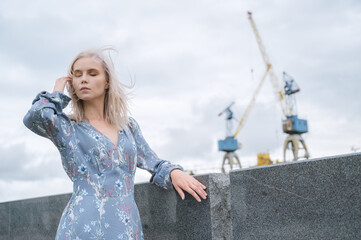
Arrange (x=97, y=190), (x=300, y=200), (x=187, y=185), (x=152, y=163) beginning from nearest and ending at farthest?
1. (x=300, y=200)
2. (x=97, y=190)
3. (x=187, y=185)
4. (x=152, y=163)

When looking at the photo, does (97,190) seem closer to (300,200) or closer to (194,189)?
(194,189)

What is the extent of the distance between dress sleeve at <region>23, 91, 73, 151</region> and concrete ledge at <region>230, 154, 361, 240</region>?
3.72 ft

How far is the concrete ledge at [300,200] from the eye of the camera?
7.60ft

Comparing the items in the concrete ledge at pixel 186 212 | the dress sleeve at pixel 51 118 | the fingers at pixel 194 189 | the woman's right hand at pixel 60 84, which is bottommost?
the concrete ledge at pixel 186 212

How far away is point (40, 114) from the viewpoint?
2479mm

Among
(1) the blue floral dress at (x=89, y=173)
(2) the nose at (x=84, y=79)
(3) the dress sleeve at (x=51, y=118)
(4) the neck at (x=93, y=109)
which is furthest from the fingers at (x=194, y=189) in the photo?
(2) the nose at (x=84, y=79)

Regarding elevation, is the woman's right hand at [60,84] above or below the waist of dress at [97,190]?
above

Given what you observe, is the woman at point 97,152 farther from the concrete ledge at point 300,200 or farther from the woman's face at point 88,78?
the concrete ledge at point 300,200

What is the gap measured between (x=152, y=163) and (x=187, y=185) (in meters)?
0.34

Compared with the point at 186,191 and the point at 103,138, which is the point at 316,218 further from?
the point at 103,138

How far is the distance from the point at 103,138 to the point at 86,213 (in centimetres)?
49

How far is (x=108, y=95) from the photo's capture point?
296 centimetres

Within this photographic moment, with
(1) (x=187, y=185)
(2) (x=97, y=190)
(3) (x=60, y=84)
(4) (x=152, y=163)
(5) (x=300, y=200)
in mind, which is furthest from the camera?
(4) (x=152, y=163)

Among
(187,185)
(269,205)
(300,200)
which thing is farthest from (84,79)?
(300,200)
